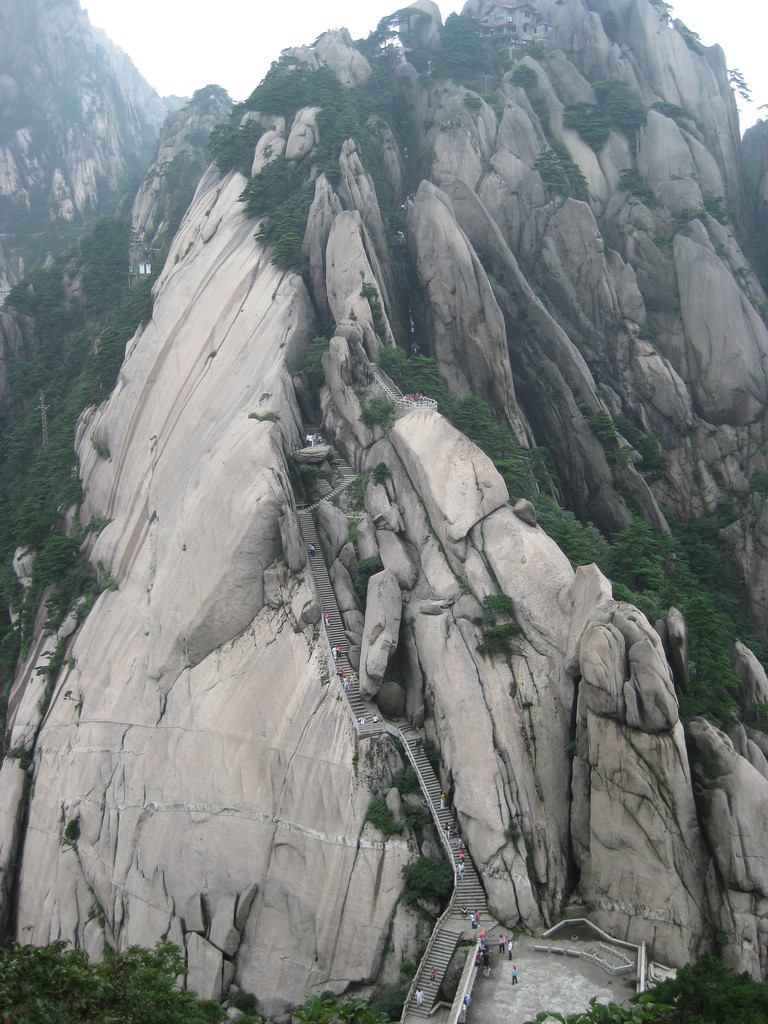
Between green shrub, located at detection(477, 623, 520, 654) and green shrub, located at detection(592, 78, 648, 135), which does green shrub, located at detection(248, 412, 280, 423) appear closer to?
green shrub, located at detection(477, 623, 520, 654)

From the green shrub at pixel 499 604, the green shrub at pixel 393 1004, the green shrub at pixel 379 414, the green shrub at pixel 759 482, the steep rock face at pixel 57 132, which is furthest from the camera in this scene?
the steep rock face at pixel 57 132

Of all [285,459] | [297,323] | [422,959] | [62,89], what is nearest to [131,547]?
[285,459]

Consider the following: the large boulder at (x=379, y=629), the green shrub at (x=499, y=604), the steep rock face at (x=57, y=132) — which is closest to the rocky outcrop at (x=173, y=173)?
the steep rock face at (x=57, y=132)

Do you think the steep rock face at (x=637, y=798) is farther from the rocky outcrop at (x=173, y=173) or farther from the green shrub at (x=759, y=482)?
the rocky outcrop at (x=173, y=173)

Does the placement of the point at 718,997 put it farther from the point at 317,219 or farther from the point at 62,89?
the point at 62,89

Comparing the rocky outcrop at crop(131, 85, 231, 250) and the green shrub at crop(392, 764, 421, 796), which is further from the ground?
the rocky outcrop at crop(131, 85, 231, 250)

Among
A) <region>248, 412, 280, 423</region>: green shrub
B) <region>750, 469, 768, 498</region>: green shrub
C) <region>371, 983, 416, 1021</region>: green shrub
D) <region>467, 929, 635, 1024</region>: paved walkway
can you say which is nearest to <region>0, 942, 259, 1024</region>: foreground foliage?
<region>371, 983, 416, 1021</region>: green shrub
